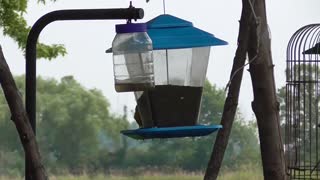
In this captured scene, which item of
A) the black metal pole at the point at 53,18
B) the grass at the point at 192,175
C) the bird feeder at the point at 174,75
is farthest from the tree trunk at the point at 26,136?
the grass at the point at 192,175

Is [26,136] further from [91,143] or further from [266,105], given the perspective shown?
[91,143]

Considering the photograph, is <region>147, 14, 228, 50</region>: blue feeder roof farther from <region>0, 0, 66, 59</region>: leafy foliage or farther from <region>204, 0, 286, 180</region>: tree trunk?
<region>0, 0, 66, 59</region>: leafy foliage

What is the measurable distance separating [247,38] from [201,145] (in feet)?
16.7

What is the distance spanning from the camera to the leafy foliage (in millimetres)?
6613

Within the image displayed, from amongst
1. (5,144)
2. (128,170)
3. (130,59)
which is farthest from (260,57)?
(5,144)

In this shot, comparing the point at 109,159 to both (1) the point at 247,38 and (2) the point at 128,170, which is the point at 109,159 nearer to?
(2) the point at 128,170

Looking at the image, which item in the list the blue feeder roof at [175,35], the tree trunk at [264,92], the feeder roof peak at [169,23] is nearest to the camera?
the blue feeder roof at [175,35]

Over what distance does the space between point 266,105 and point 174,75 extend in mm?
1429

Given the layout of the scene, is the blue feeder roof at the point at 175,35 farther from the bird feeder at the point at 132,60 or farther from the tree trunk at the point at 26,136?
the tree trunk at the point at 26,136

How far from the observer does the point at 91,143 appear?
34.5ft

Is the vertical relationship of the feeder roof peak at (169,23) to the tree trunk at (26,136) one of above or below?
above

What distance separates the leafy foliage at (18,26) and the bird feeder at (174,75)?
10.2ft

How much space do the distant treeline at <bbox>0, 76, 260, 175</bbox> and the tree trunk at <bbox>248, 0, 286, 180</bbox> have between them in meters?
4.26

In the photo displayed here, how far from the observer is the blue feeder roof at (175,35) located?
3.24 meters
